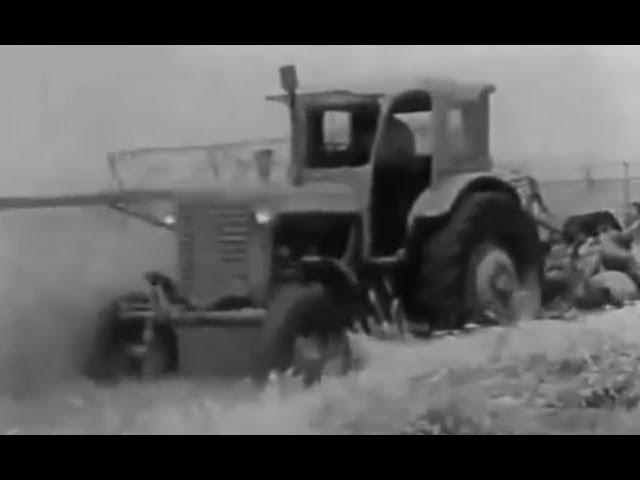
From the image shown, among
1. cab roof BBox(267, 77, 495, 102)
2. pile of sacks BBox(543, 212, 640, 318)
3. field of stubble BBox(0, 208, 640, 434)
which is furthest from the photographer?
pile of sacks BBox(543, 212, 640, 318)

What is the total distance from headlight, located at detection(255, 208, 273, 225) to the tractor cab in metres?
0.10

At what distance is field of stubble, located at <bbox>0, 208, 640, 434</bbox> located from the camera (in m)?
2.93

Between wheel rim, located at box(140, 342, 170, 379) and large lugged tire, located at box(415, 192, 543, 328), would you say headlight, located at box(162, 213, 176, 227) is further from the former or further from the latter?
large lugged tire, located at box(415, 192, 543, 328)

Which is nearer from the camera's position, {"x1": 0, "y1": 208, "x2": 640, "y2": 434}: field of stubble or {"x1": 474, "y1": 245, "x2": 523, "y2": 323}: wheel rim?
{"x1": 0, "y1": 208, "x2": 640, "y2": 434}: field of stubble

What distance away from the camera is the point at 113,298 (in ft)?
9.71

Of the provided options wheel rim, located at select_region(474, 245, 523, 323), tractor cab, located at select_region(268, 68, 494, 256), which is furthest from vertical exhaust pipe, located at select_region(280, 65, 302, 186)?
wheel rim, located at select_region(474, 245, 523, 323)

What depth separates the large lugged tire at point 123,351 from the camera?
116 inches

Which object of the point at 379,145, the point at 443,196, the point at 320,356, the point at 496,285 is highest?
the point at 379,145

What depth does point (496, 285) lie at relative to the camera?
3.07 m

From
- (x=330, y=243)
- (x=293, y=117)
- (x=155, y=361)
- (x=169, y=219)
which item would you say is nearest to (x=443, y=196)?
(x=330, y=243)

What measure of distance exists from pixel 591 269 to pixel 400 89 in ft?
2.23

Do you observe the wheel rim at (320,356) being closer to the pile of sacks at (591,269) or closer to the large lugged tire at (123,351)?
the large lugged tire at (123,351)

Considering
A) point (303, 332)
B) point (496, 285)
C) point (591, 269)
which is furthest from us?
point (591, 269)

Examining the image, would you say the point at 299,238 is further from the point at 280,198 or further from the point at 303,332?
the point at 303,332
